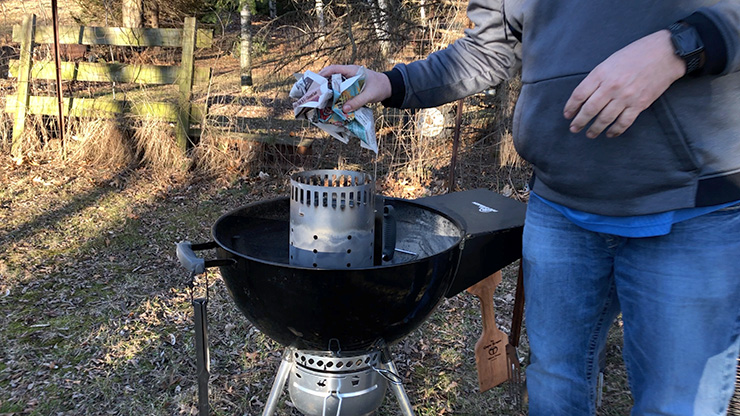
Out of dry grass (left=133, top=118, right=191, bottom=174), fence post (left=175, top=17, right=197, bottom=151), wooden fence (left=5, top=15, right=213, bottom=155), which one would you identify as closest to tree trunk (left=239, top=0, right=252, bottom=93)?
wooden fence (left=5, top=15, right=213, bottom=155)

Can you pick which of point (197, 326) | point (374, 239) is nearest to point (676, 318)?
point (374, 239)

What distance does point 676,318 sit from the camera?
121 cm

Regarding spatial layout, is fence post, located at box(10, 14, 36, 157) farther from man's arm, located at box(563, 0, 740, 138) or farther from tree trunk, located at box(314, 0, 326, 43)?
man's arm, located at box(563, 0, 740, 138)

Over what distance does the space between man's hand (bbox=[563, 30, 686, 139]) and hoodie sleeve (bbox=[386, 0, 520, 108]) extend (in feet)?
1.90

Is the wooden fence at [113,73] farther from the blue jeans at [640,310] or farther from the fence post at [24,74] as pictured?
the blue jeans at [640,310]

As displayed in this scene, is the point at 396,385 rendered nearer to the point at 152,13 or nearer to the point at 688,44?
the point at 688,44

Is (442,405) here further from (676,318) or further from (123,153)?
(123,153)

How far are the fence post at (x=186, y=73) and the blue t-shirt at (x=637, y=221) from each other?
188 inches

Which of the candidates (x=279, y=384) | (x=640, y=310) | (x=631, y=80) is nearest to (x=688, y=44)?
(x=631, y=80)

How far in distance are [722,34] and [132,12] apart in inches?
289

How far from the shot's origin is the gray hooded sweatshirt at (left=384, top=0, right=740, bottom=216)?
1.14m

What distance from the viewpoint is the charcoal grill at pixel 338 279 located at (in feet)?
4.65

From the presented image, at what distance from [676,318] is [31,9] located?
26.8 feet

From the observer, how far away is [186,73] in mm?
5430
